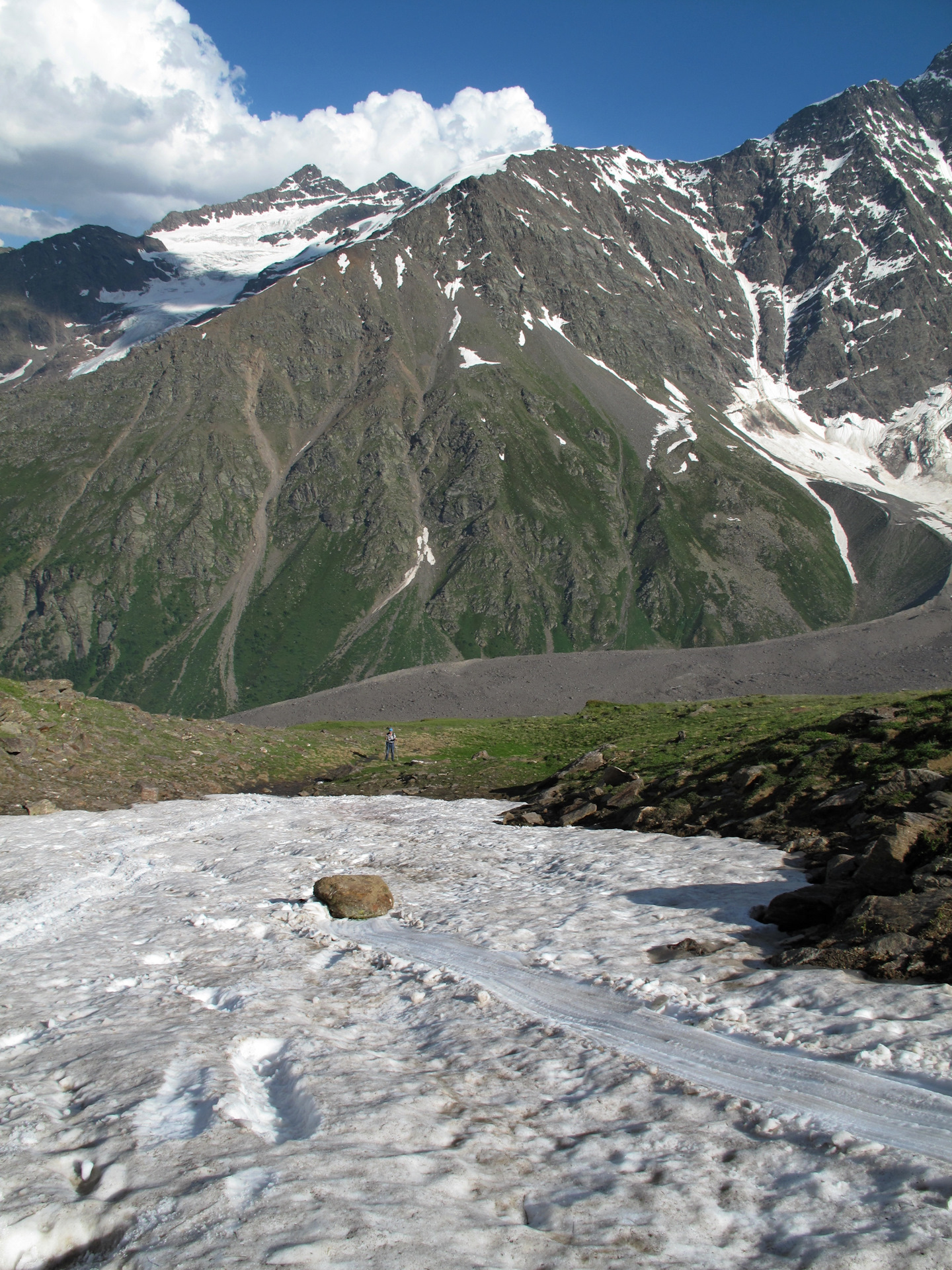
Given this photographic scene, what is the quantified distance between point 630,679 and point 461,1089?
385 ft

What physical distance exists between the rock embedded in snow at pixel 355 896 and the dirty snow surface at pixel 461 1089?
40cm

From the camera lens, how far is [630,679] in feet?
406

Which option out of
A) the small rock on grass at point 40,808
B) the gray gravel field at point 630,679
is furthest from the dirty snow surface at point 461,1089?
the gray gravel field at point 630,679

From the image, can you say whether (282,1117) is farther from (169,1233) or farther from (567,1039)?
(567,1039)

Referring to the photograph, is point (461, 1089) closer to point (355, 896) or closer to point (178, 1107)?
point (178, 1107)

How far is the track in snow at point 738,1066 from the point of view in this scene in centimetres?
802

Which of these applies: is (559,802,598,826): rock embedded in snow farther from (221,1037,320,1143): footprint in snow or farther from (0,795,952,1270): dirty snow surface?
(221,1037,320,1143): footprint in snow

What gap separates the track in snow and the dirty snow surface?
0.05 meters

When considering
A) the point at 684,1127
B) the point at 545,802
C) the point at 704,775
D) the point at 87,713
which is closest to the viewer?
the point at 684,1127

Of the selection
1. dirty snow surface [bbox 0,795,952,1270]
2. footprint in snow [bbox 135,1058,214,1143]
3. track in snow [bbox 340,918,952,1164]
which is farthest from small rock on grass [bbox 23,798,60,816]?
footprint in snow [bbox 135,1058,214,1143]

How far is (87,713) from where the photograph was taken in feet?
138

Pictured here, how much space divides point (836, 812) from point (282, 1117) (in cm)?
1704

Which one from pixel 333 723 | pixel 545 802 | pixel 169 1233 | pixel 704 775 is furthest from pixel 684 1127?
pixel 333 723

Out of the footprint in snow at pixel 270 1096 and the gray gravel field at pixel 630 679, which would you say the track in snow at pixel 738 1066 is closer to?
the footprint in snow at pixel 270 1096
